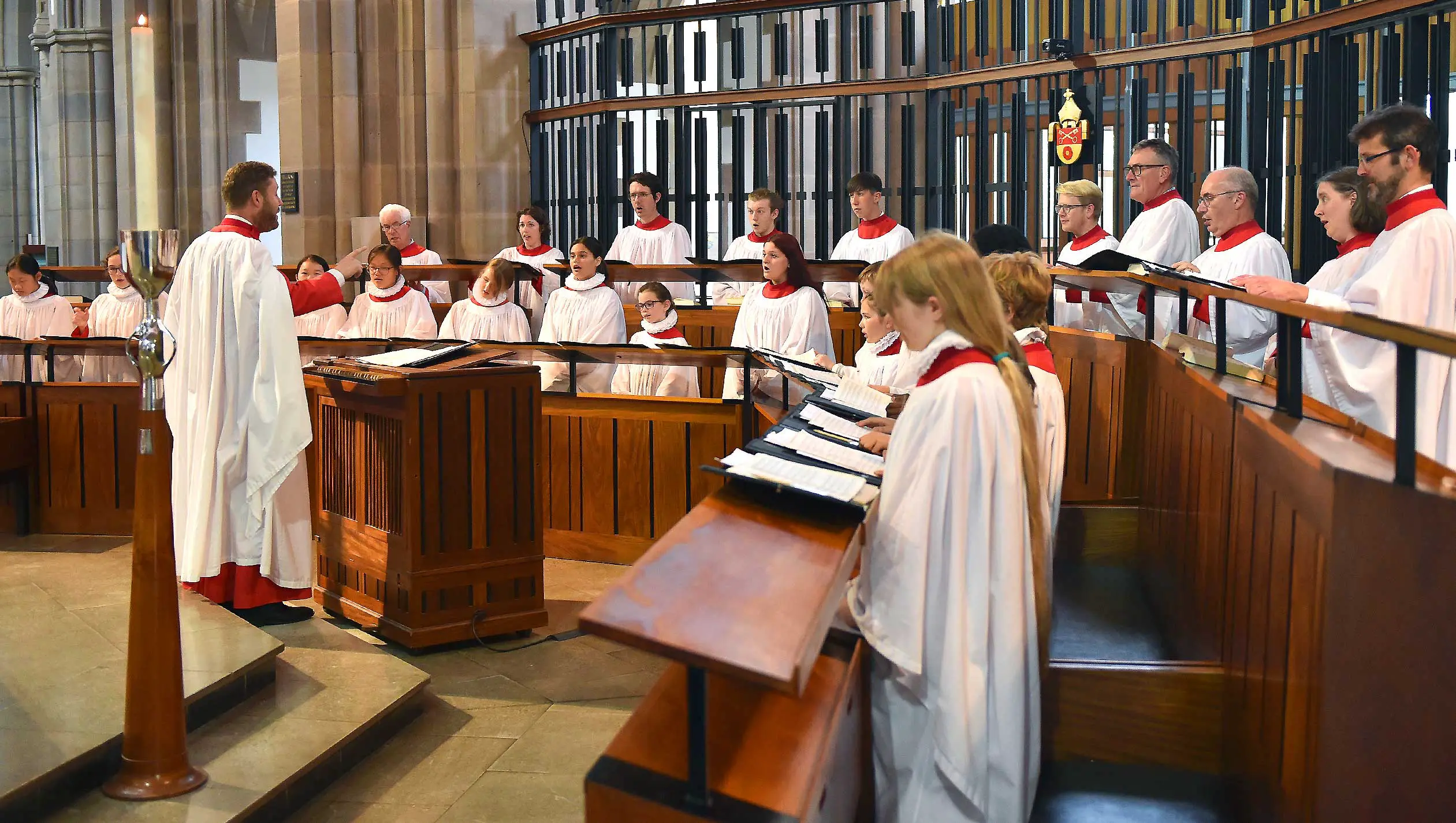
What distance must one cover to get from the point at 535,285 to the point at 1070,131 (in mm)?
3712

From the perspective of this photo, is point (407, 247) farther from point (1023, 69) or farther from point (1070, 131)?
point (1070, 131)

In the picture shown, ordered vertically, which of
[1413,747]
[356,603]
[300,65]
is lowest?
[356,603]

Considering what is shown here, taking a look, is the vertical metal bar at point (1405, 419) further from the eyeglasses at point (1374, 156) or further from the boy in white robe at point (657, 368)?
the boy in white robe at point (657, 368)

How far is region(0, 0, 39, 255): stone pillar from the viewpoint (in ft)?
59.4

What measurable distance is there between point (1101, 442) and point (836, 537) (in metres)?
2.66

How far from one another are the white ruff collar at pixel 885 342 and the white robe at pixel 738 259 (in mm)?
2639

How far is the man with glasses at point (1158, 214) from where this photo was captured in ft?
19.6

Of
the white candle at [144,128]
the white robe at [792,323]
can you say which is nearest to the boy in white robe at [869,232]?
the white robe at [792,323]

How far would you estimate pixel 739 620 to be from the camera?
2.01 meters

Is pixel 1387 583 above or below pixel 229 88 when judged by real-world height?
below

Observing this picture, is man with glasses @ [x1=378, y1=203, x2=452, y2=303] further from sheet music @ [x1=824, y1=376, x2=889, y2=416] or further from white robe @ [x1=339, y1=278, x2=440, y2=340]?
sheet music @ [x1=824, y1=376, x2=889, y2=416]

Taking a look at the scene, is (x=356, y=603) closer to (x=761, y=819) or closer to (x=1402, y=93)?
(x=761, y=819)

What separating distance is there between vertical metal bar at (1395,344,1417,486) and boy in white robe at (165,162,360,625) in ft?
12.3

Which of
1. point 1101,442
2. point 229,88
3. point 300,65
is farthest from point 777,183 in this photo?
point 229,88
